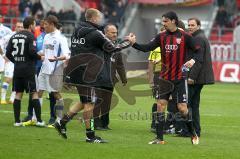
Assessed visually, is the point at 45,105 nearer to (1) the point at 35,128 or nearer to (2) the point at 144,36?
(1) the point at 35,128

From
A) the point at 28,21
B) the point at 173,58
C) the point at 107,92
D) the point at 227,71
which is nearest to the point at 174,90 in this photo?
the point at 173,58

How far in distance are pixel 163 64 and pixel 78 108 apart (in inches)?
67.4

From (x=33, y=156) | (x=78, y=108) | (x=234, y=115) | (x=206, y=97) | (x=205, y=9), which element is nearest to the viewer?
(x=33, y=156)

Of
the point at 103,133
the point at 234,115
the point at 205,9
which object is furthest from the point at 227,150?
the point at 205,9

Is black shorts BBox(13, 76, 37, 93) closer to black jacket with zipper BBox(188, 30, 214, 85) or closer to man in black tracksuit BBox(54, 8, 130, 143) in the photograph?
man in black tracksuit BBox(54, 8, 130, 143)

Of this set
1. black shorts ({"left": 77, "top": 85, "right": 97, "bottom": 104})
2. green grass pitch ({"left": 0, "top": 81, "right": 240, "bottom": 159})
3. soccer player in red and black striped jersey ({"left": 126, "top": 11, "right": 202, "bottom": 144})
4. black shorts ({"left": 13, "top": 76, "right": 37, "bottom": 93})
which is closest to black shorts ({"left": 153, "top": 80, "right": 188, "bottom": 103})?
soccer player in red and black striped jersey ({"left": 126, "top": 11, "right": 202, "bottom": 144})

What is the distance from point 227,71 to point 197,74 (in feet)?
59.6

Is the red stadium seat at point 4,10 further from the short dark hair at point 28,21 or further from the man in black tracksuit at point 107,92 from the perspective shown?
the short dark hair at point 28,21

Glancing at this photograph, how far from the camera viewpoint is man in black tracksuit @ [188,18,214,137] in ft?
48.6

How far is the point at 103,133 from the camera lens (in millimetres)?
15500

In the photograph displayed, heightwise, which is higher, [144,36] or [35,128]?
[144,36]

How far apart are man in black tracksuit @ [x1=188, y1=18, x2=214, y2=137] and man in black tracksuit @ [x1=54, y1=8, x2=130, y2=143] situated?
6.30 feet

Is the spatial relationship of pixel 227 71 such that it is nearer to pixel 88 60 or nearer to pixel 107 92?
pixel 107 92

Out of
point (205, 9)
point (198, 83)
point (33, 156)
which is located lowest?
point (33, 156)
